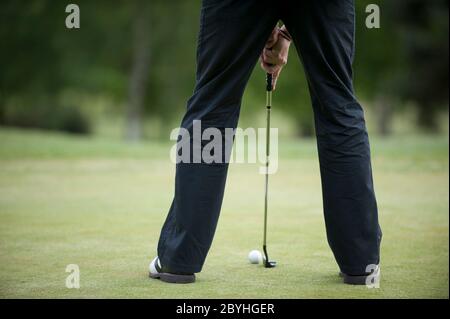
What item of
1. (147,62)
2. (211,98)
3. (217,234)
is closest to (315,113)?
(211,98)

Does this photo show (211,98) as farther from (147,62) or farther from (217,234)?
(147,62)

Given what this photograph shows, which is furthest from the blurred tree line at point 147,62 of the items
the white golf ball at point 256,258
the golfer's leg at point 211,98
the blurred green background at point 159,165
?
the golfer's leg at point 211,98

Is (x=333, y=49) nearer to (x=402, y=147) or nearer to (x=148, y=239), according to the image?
(x=148, y=239)

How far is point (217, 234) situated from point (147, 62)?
60.9ft

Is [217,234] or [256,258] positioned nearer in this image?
[256,258]

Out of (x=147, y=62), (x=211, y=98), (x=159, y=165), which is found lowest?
(x=159, y=165)

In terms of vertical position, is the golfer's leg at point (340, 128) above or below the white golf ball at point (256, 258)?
above

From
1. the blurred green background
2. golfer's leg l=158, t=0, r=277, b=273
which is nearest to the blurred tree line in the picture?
the blurred green background

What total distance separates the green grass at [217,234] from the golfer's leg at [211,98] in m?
0.17

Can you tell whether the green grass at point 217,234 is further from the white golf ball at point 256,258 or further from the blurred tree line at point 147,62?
the blurred tree line at point 147,62

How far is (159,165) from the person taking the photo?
33.1 ft

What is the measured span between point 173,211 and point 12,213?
8.60 ft

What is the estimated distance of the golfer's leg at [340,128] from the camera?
333cm

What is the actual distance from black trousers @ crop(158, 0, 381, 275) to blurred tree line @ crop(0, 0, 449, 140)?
18.1 metres
